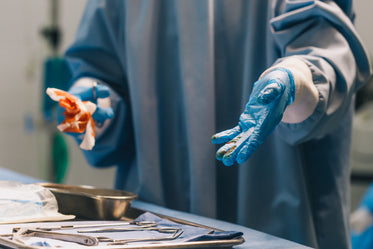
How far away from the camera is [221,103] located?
1000 millimetres

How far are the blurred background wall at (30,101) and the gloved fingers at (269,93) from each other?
7.56 feet

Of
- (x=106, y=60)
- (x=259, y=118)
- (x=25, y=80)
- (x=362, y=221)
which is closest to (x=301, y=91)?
(x=259, y=118)

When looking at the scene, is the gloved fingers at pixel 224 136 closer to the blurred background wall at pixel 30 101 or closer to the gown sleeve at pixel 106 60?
the gown sleeve at pixel 106 60

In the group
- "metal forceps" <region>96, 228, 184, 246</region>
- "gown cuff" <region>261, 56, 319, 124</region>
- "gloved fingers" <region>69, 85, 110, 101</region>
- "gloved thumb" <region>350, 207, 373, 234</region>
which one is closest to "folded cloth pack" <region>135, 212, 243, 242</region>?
"metal forceps" <region>96, 228, 184, 246</region>

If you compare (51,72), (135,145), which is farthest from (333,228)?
(51,72)

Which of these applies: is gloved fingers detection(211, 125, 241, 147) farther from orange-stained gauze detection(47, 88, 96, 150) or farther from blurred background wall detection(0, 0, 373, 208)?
blurred background wall detection(0, 0, 373, 208)

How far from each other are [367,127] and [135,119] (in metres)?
2.17

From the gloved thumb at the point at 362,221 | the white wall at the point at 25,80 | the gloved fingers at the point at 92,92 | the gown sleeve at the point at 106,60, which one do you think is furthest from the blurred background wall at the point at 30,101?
the gloved fingers at the point at 92,92

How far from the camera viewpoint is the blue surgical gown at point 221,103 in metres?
0.82

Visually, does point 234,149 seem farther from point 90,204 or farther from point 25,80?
point 25,80

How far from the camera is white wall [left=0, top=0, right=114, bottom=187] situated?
2766 millimetres

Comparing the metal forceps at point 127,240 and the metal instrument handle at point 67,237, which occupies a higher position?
the metal instrument handle at point 67,237

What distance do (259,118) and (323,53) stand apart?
0.20 m

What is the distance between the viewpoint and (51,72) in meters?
2.62
